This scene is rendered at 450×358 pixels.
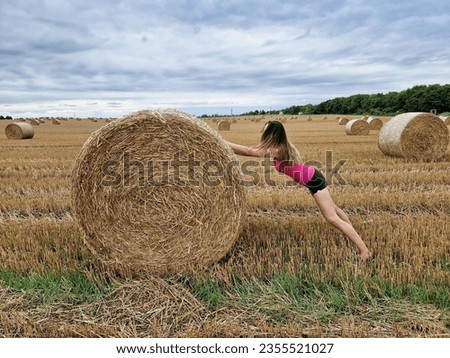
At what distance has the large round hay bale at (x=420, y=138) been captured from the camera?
11273 millimetres

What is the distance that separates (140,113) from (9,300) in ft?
6.76

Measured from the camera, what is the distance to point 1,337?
11.2ft

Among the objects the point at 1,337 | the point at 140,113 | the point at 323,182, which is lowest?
the point at 1,337

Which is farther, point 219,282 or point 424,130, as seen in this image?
point 424,130

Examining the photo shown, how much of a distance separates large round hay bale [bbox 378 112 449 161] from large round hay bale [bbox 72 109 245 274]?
799cm

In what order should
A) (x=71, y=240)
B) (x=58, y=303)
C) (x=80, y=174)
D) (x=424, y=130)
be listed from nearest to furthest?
(x=58, y=303), (x=80, y=174), (x=71, y=240), (x=424, y=130)

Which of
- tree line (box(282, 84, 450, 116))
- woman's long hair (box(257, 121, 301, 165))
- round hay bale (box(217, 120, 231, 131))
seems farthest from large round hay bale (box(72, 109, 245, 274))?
tree line (box(282, 84, 450, 116))

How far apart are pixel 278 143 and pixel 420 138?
799cm

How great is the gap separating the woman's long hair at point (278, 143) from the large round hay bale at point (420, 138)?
7.47 meters

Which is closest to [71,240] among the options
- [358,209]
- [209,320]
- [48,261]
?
[48,261]

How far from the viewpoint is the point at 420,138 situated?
11383mm

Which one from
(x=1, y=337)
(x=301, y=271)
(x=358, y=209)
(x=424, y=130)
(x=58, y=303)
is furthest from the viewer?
(x=424, y=130)

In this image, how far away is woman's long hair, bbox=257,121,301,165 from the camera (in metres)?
4.65

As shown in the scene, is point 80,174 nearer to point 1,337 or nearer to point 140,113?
point 140,113
